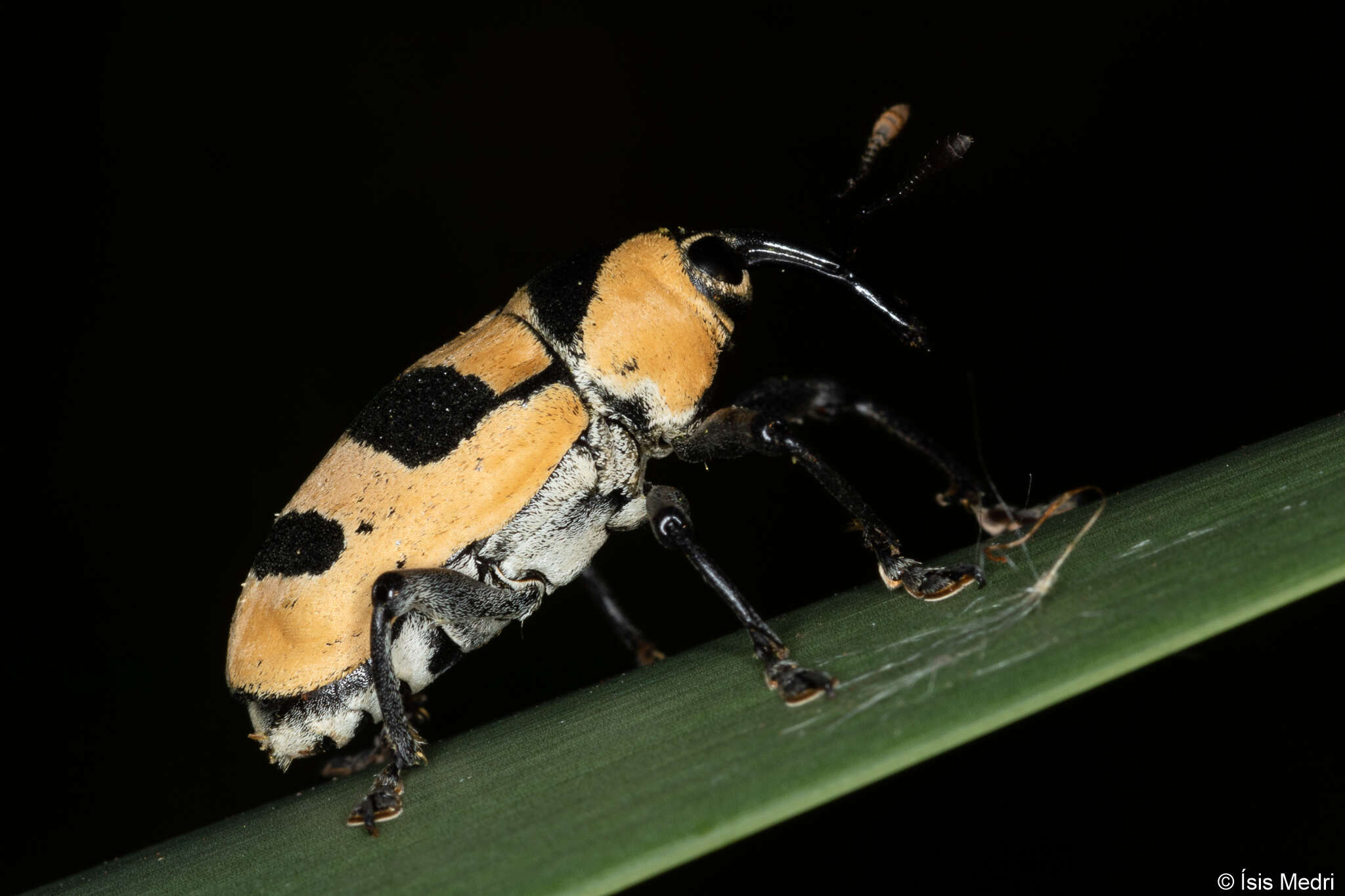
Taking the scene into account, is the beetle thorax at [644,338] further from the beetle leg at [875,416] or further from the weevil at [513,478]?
the beetle leg at [875,416]

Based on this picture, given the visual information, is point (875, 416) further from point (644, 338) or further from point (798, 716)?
point (798, 716)

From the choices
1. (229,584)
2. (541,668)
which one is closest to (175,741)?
(229,584)

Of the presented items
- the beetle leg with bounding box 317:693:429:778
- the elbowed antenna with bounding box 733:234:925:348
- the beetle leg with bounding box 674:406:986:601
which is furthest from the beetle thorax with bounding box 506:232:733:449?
the beetle leg with bounding box 317:693:429:778

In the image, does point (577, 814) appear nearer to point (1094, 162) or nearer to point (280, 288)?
point (280, 288)

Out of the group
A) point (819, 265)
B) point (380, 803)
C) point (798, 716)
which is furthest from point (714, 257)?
point (380, 803)

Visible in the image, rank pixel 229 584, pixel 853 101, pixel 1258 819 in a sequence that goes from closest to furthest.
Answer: pixel 1258 819 < pixel 229 584 < pixel 853 101

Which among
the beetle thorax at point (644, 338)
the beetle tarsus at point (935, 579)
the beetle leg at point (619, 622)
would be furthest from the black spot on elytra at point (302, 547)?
the beetle tarsus at point (935, 579)
